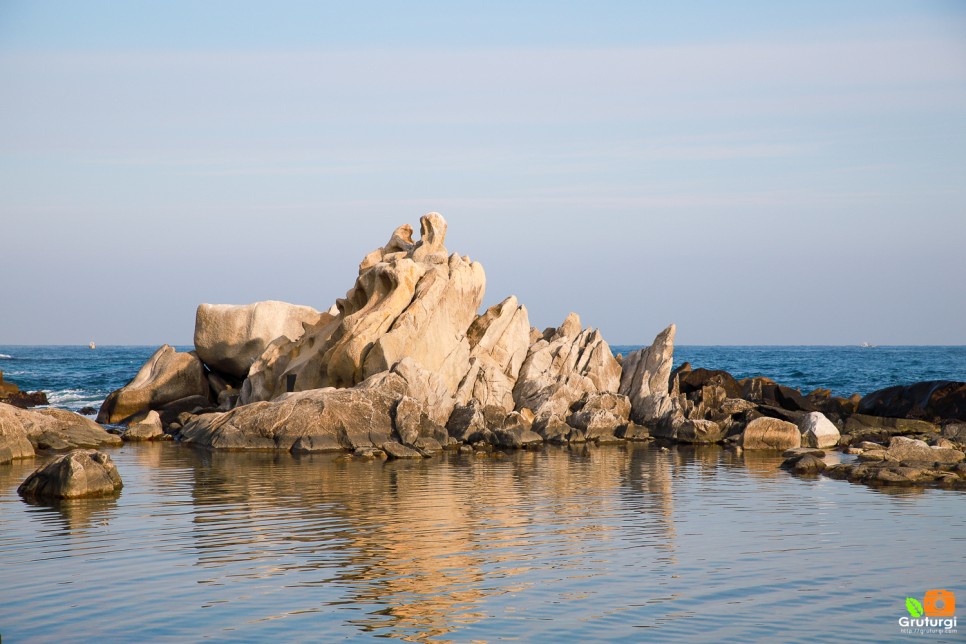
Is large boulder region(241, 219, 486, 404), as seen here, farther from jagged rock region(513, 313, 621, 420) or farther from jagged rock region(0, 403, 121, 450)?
jagged rock region(0, 403, 121, 450)

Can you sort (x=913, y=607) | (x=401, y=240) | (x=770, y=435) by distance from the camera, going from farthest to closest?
(x=401, y=240) → (x=770, y=435) → (x=913, y=607)

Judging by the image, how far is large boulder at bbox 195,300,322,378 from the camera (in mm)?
43594

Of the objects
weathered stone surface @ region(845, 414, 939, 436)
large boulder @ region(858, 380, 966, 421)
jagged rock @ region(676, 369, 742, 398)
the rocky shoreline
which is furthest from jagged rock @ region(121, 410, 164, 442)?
large boulder @ region(858, 380, 966, 421)

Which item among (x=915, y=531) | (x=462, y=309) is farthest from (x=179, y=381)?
(x=915, y=531)

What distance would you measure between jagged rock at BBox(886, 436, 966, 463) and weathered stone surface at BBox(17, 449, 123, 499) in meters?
20.9

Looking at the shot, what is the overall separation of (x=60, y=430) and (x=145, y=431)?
336 centimetres

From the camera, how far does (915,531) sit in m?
18.6

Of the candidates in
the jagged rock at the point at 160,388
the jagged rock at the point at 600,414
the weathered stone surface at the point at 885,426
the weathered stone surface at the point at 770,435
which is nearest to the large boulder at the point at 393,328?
the jagged rock at the point at 600,414

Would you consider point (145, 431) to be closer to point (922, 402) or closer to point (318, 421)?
point (318, 421)

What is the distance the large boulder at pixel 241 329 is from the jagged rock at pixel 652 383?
45.1ft

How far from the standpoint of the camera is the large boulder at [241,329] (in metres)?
43.6

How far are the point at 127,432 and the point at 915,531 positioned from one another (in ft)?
90.9

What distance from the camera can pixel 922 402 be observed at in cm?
4134

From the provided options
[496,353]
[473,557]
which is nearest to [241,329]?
[496,353]
